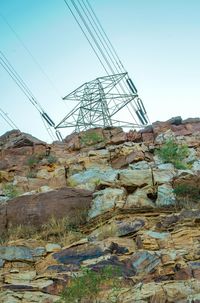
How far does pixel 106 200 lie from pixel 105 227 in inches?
58.4

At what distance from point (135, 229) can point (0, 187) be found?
7558 mm

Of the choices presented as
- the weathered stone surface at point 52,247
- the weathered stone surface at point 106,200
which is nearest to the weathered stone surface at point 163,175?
the weathered stone surface at point 106,200

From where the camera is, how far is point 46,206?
1355 centimetres

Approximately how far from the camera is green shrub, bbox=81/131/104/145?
846 inches

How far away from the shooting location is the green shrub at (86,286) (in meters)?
8.20

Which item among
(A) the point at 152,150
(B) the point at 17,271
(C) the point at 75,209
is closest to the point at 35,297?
(B) the point at 17,271

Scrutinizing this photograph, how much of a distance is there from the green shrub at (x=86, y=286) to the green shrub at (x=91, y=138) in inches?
504

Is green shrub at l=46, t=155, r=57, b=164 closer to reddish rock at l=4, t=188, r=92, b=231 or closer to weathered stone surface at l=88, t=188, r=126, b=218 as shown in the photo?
reddish rock at l=4, t=188, r=92, b=231

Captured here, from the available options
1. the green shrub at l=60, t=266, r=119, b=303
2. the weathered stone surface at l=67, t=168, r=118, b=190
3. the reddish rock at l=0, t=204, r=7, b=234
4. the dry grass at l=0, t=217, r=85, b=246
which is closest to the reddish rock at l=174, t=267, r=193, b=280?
the green shrub at l=60, t=266, r=119, b=303

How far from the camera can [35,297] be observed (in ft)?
29.4

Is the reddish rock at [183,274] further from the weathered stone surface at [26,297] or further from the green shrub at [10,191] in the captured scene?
the green shrub at [10,191]

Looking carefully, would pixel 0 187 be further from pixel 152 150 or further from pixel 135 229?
pixel 135 229

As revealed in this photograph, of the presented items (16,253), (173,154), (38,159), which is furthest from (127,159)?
(16,253)

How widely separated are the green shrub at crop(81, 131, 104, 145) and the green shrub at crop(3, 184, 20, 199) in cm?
537
